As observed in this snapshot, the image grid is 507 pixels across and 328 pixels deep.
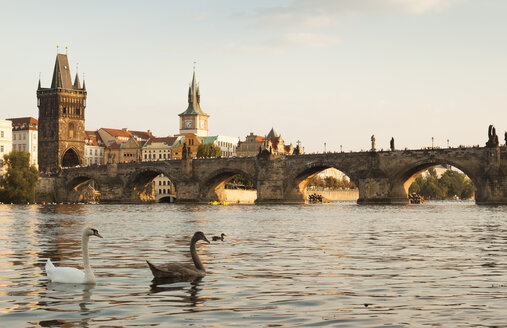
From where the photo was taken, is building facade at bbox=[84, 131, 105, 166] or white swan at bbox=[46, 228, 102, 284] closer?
white swan at bbox=[46, 228, 102, 284]

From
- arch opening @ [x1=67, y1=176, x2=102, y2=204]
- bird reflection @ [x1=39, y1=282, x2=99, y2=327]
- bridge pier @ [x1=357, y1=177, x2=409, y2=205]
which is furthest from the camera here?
arch opening @ [x1=67, y1=176, x2=102, y2=204]

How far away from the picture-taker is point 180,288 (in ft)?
49.3

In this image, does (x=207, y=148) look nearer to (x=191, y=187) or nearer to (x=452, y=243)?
(x=191, y=187)

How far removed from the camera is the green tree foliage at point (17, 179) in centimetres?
10900

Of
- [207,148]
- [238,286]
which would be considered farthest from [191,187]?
[238,286]

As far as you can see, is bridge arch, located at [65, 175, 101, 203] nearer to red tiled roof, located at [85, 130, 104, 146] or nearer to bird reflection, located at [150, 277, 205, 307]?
red tiled roof, located at [85, 130, 104, 146]

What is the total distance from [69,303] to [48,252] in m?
11.2

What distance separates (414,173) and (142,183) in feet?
184

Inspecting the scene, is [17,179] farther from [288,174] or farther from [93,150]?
[93,150]

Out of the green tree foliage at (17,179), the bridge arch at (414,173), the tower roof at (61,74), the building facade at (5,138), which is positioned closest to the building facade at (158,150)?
the tower roof at (61,74)

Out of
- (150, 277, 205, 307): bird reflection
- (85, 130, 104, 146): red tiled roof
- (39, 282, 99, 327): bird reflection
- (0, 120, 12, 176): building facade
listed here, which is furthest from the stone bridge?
(39, 282, 99, 327): bird reflection

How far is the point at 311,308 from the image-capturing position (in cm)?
1268

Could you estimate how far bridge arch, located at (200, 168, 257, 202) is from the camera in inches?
4719

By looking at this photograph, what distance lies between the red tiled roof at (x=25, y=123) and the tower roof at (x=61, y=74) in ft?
43.5
